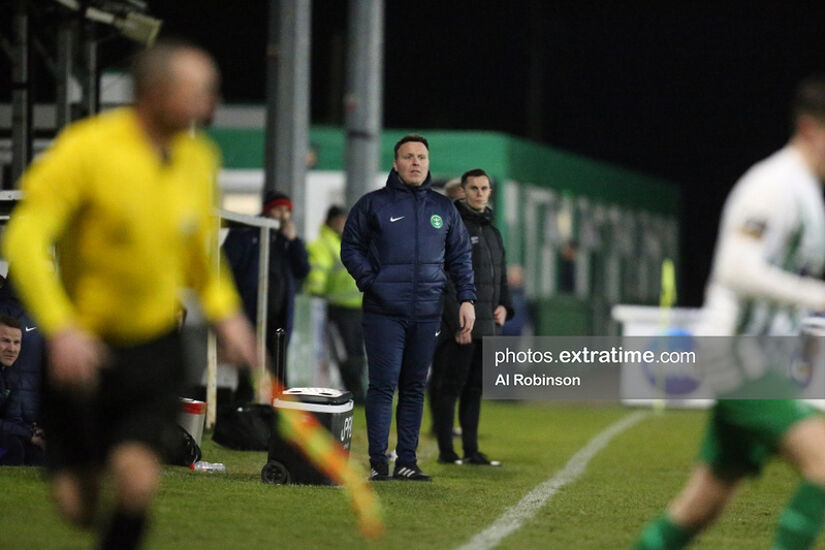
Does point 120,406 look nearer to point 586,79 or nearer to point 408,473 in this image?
point 408,473

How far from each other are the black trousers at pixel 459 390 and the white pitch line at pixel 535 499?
2.40 ft

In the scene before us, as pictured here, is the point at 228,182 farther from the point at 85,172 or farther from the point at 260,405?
the point at 85,172

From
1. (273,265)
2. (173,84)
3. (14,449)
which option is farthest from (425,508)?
(273,265)

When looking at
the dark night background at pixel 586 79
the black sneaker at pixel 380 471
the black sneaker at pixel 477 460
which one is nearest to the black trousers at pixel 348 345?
the black sneaker at pixel 477 460

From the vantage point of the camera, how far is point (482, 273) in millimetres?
12344

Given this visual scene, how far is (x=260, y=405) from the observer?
1263 centimetres

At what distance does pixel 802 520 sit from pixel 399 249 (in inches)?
194

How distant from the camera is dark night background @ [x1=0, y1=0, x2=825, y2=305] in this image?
181ft

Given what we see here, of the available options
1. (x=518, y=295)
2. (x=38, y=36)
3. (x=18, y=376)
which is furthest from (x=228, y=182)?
(x=18, y=376)

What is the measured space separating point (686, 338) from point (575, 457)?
7909 millimetres

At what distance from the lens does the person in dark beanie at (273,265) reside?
14969 millimetres
